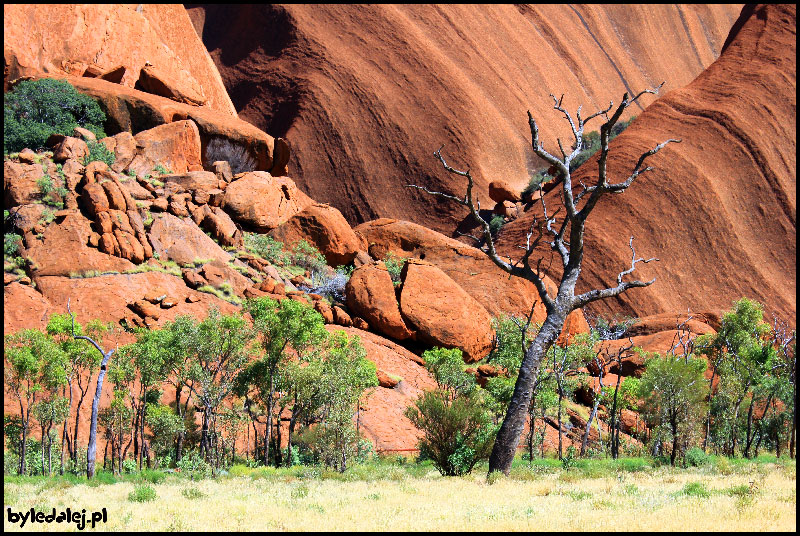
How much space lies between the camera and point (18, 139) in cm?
4566

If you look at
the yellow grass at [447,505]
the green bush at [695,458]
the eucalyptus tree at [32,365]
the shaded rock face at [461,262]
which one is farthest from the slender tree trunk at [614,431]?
the eucalyptus tree at [32,365]

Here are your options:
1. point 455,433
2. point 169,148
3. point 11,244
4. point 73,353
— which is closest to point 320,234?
point 169,148

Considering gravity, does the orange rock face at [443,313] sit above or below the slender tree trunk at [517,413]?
above

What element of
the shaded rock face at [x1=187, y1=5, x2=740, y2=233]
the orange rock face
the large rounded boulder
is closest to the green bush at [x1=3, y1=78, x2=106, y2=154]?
the large rounded boulder

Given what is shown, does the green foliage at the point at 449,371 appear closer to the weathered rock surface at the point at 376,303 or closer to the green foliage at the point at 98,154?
the weathered rock surface at the point at 376,303

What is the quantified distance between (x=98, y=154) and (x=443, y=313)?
874 inches

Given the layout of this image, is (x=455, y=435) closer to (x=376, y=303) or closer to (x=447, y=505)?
(x=447, y=505)

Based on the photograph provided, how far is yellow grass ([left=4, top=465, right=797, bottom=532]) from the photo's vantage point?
947 cm

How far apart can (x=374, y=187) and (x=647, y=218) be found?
27.9 metres

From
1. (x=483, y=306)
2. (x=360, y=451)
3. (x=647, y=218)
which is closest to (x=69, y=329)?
(x=360, y=451)

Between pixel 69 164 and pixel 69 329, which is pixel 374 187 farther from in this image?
pixel 69 329

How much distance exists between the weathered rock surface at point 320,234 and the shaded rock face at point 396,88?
890 inches

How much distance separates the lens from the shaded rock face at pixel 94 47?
183 ft

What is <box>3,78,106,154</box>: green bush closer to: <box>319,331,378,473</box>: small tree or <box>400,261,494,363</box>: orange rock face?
<box>400,261,494,363</box>: orange rock face
